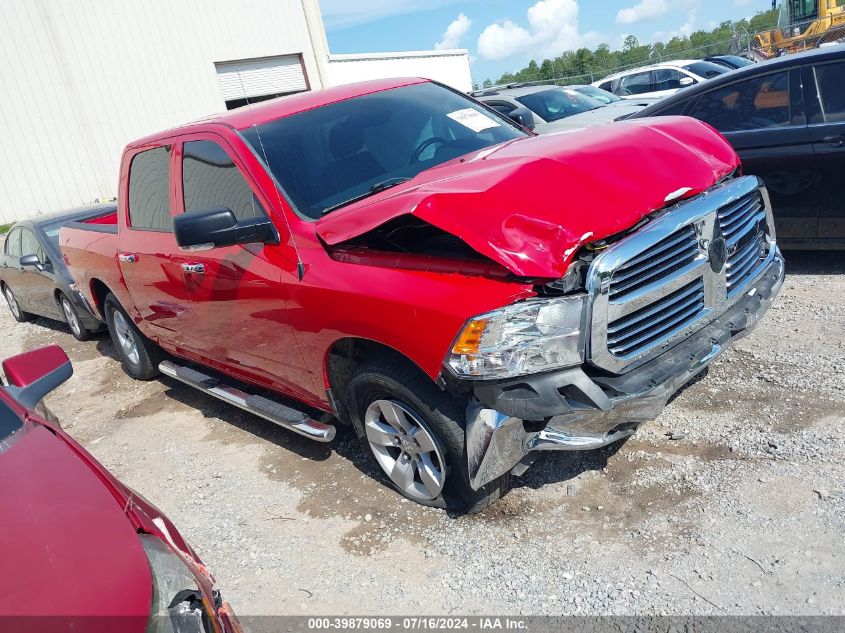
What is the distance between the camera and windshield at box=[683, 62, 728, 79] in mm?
15398

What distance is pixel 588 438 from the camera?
9.39 ft

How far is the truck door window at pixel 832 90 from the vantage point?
5215mm

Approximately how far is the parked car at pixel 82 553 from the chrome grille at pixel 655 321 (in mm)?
1764

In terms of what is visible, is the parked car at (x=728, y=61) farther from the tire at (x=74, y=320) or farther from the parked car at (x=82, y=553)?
the parked car at (x=82, y=553)

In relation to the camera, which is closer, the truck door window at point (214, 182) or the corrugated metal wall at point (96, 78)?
the truck door window at point (214, 182)

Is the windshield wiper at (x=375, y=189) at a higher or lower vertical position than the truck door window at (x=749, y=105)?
higher

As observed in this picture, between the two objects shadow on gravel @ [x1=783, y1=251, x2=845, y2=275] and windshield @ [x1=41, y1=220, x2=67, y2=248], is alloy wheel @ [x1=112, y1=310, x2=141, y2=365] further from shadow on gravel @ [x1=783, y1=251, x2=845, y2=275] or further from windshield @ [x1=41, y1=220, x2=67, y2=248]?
shadow on gravel @ [x1=783, y1=251, x2=845, y2=275]

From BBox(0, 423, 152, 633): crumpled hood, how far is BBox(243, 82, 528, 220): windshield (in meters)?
1.75

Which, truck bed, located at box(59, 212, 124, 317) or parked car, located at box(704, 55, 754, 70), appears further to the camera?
parked car, located at box(704, 55, 754, 70)

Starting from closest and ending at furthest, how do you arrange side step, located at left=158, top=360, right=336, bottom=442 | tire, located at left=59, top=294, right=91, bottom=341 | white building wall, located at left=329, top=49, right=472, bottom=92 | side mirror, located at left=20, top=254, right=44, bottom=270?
side step, located at left=158, top=360, right=336, bottom=442
side mirror, located at left=20, top=254, right=44, bottom=270
tire, located at left=59, top=294, right=91, bottom=341
white building wall, located at left=329, top=49, right=472, bottom=92

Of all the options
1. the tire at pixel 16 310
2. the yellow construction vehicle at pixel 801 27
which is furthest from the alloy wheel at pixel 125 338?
the yellow construction vehicle at pixel 801 27

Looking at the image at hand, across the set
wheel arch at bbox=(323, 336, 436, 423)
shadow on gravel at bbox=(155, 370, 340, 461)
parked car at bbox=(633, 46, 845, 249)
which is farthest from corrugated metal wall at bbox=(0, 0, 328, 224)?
wheel arch at bbox=(323, 336, 436, 423)

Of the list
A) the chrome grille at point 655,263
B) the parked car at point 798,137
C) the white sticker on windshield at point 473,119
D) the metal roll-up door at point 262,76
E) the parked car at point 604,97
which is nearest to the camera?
the chrome grille at point 655,263

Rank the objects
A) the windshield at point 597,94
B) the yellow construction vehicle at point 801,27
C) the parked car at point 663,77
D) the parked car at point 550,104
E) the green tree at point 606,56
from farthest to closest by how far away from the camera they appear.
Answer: the green tree at point 606,56 → the yellow construction vehicle at point 801,27 → the parked car at point 663,77 → the windshield at point 597,94 → the parked car at point 550,104
